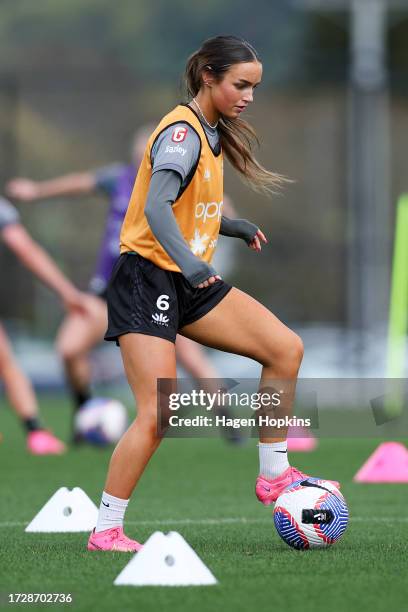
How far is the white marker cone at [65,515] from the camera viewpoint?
6.32 metres

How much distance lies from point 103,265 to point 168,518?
4.68 metres

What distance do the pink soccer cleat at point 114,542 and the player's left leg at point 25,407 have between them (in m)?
4.99

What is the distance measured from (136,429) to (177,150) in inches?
40.7

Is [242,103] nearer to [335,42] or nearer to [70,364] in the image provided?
[70,364]

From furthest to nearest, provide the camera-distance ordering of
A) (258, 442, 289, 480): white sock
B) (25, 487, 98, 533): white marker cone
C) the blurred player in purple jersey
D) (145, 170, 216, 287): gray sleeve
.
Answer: the blurred player in purple jersey < (25, 487, 98, 533): white marker cone < (258, 442, 289, 480): white sock < (145, 170, 216, 287): gray sleeve

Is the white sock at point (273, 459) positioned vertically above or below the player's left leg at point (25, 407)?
below

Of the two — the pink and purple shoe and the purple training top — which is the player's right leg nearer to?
the pink and purple shoe

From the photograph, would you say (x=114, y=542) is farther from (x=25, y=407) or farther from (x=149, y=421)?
(x=25, y=407)

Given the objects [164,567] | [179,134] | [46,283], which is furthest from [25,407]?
[164,567]

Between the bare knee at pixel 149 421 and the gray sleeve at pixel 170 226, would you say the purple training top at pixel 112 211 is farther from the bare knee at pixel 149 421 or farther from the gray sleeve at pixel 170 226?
the gray sleeve at pixel 170 226

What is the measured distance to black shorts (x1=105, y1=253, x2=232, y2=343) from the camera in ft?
18.3

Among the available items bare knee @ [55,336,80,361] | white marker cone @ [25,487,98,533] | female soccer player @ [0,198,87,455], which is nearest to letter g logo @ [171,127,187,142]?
white marker cone @ [25,487,98,533]

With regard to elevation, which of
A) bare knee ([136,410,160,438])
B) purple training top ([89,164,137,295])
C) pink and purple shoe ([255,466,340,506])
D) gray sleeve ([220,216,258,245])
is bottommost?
pink and purple shoe ([255,466,340,506])

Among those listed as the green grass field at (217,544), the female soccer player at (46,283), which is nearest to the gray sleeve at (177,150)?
the green grass field at (217,544)
